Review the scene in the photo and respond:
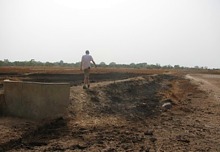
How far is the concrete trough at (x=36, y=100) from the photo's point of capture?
10.2 meters

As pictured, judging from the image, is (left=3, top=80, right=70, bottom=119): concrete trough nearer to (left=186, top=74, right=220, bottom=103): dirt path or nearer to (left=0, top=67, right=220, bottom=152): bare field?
(left=0, top=67, right=220, bottom=152): bare field

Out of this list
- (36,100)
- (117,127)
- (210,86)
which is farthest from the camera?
(210,86)

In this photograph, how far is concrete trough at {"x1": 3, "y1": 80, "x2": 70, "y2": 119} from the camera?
10203 millimetres

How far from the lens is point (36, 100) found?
10.3 meters

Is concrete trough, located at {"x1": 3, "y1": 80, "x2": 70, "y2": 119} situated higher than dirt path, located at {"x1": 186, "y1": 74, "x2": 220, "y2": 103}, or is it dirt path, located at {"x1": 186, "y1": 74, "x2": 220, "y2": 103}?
concrete trough, located at {"x1": 3, "y1": 80, "x2": 70, "y2": 119}

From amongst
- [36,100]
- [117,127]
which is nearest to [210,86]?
[117,127]

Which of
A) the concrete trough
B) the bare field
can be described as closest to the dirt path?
the bare field

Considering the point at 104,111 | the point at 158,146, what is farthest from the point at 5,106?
the point at 158,146

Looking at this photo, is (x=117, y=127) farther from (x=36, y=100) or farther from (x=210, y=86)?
(x=210, y=86)

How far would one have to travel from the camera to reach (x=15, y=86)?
35.2 feet

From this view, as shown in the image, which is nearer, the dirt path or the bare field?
the bare field

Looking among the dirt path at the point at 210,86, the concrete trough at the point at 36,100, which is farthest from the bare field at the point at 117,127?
the dirt path at the point at 210,86

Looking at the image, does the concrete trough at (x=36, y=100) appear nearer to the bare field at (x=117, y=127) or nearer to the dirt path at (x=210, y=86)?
the bare field at (x=117, y=127)

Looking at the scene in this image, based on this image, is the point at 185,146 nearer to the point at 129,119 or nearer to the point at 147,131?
the point at 147,131
